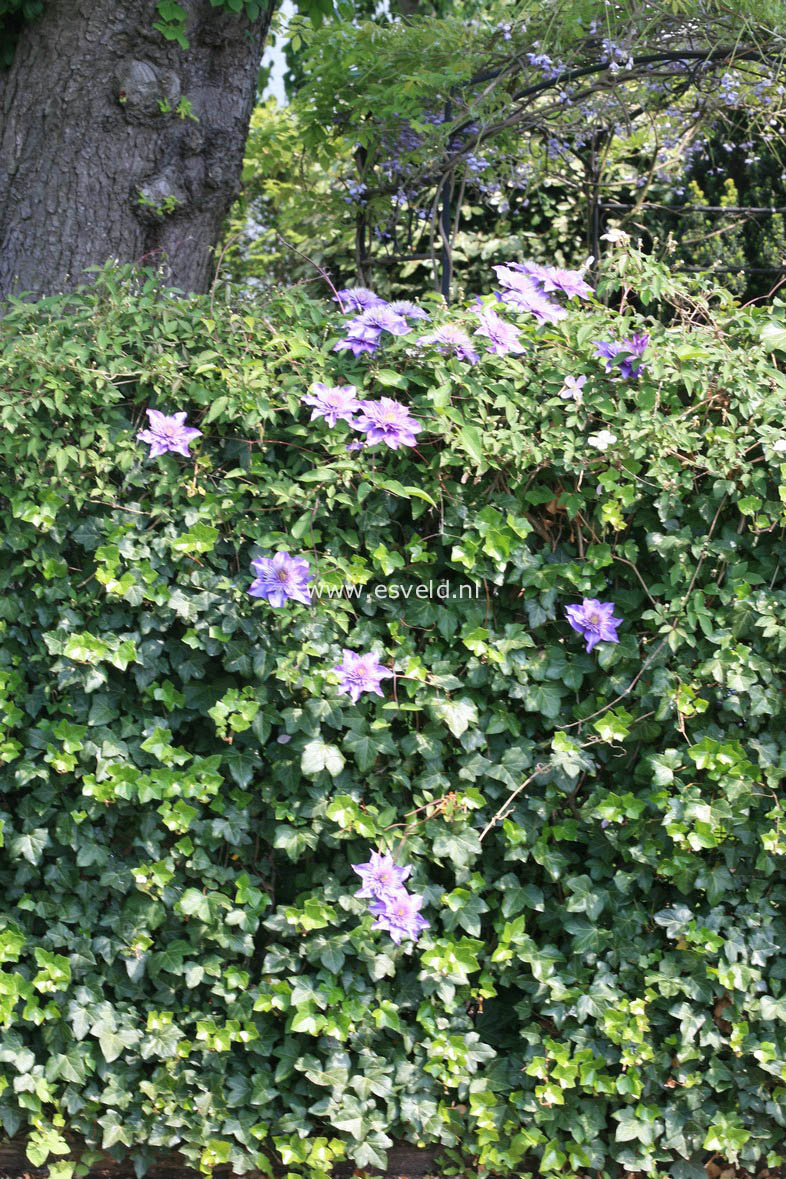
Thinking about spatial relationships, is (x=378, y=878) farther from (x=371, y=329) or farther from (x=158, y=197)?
(x=158, y=197)

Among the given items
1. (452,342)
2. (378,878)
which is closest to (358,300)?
(452,342)

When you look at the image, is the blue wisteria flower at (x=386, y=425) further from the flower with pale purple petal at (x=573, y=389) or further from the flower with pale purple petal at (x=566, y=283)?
the flower with pale purple petal at (x=566, y=283)

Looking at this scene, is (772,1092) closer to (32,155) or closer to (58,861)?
(58,861)

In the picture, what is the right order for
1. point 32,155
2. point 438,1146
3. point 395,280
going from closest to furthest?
point 438,1146 → point 32,155 → point 395,280

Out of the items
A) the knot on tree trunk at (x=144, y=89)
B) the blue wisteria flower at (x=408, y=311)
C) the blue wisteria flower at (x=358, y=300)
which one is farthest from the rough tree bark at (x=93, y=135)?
the blue wisteria flower at (x=408, y=311)

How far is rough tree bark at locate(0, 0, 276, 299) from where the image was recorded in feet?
11.2

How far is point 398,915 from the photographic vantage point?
2.29 meters

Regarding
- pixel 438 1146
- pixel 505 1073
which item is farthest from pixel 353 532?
pixel 438 1146

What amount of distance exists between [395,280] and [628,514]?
4.34m

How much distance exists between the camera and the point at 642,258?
8.27ft

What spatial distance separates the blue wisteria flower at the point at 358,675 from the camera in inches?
91.4

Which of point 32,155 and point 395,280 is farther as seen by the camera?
point 395,280

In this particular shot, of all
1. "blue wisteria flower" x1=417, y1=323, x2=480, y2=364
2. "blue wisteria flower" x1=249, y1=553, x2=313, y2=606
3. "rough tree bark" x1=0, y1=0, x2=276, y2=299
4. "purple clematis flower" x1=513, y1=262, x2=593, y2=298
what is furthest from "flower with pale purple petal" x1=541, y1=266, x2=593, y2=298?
"rough tree bark" x1=0, y1=0, x2=276, y2=299

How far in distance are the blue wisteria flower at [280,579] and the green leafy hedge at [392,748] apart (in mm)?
60
